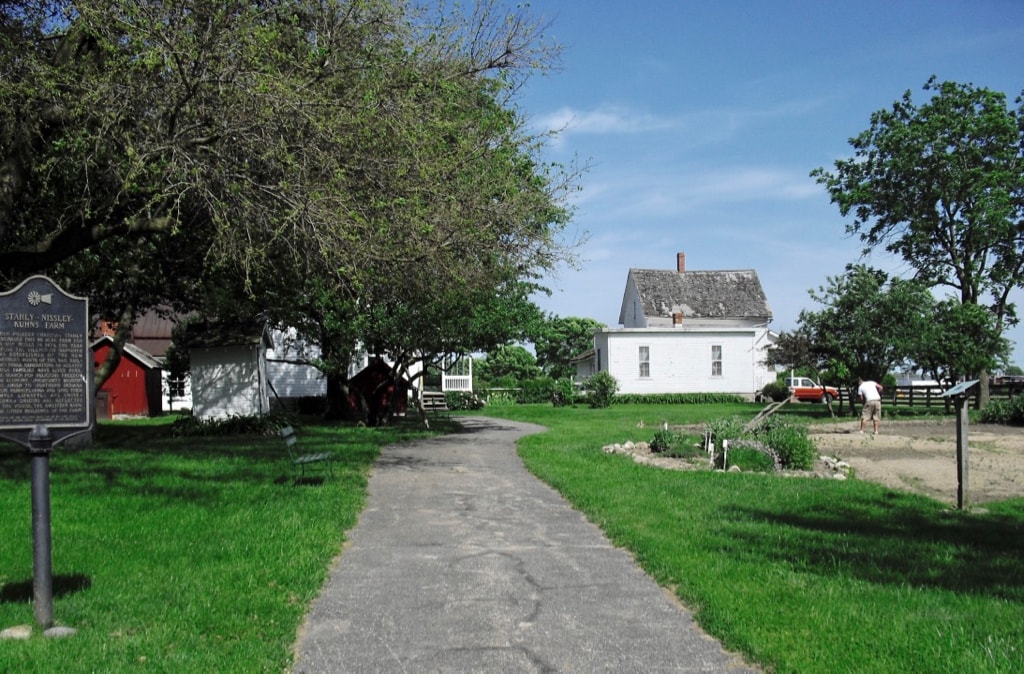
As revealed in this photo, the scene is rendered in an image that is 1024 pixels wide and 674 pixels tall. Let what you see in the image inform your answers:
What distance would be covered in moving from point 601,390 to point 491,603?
37123 mm

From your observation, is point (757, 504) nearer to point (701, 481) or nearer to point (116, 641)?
point (701, 481)

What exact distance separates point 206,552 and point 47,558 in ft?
7.20

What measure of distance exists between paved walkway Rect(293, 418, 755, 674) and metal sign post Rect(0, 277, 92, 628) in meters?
1.94

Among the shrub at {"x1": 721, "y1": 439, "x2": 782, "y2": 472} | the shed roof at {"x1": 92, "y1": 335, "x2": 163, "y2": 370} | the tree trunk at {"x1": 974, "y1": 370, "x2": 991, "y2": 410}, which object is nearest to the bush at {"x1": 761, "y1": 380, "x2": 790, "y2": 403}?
the tree trunk at {"x1": 974, "y1": 370, "x2": 991, "y2": 410}

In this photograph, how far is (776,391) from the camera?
156 ft

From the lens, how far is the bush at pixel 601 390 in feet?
143

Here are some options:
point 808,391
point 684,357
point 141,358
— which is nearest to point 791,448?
point 141,358

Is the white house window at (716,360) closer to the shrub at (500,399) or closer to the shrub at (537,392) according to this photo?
the shrub at (537,392)

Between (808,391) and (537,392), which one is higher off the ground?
(537,392)

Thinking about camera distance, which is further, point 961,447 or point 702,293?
point 702,293

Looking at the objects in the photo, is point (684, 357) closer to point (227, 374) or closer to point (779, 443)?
point (227, 374)

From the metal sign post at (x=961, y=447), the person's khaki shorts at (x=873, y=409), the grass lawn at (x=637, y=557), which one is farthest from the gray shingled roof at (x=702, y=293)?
the metal sign post at (x=961, y=447)

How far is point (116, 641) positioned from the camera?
572 cm

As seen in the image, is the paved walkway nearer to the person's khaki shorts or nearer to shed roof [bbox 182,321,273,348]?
the person's khaki shorts
